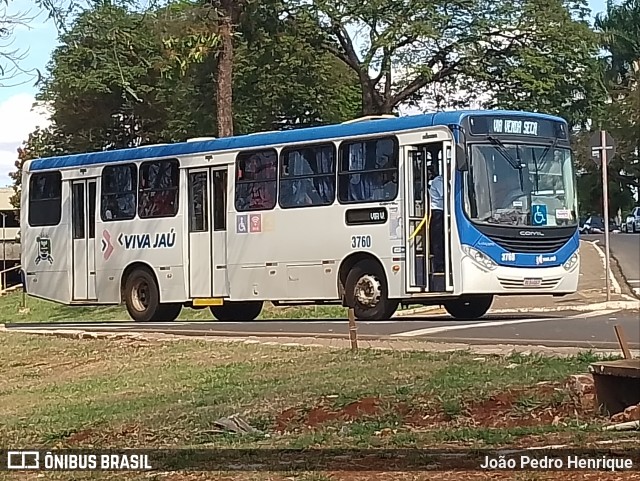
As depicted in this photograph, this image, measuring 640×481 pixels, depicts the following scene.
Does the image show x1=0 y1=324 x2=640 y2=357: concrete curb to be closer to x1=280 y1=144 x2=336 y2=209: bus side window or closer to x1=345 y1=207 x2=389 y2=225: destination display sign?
x1=345 y1=207 x2=389 y2=225: destination display sign

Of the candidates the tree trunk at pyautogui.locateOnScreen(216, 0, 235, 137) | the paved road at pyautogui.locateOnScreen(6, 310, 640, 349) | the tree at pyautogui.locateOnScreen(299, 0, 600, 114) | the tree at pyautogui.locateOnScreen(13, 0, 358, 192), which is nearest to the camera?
the paved road at pyautogui.locateOnScreen(6, 310, 640, 349)

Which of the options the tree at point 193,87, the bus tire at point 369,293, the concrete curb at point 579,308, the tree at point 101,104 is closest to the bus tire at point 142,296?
the bus tire at point 369,293

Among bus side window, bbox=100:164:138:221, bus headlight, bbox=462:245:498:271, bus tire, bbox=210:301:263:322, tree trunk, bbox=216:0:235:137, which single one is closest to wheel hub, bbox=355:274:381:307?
bus headlight, bbox=462:245:498:271

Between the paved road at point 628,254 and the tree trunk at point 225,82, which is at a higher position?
the tree trunk at point 225,82

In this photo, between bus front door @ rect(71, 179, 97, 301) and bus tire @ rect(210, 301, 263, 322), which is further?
bus front door @ rect(71, 179, 97, 301)

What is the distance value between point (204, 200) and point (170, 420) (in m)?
11.7

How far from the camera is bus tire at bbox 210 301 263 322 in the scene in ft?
72.4

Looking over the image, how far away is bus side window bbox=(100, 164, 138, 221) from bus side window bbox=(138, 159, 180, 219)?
0.65ft

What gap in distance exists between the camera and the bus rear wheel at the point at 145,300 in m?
21.6

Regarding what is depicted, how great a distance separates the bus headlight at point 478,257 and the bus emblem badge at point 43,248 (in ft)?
30.2

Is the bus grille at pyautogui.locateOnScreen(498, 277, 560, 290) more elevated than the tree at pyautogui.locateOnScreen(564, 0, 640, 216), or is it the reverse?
the tree at pyautogui.locateOnScreen(564, 0, 640, 216)

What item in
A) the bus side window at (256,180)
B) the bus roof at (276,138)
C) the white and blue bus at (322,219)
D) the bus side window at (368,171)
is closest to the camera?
the white and blue bus at (322,219)

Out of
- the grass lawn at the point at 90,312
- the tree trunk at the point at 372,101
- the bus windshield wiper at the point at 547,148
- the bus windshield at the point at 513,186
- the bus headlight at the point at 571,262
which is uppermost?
the tree trunk at the point at 372,101

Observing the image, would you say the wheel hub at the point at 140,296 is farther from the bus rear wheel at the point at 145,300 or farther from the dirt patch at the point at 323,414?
the dirt patch at the point at 323,414
